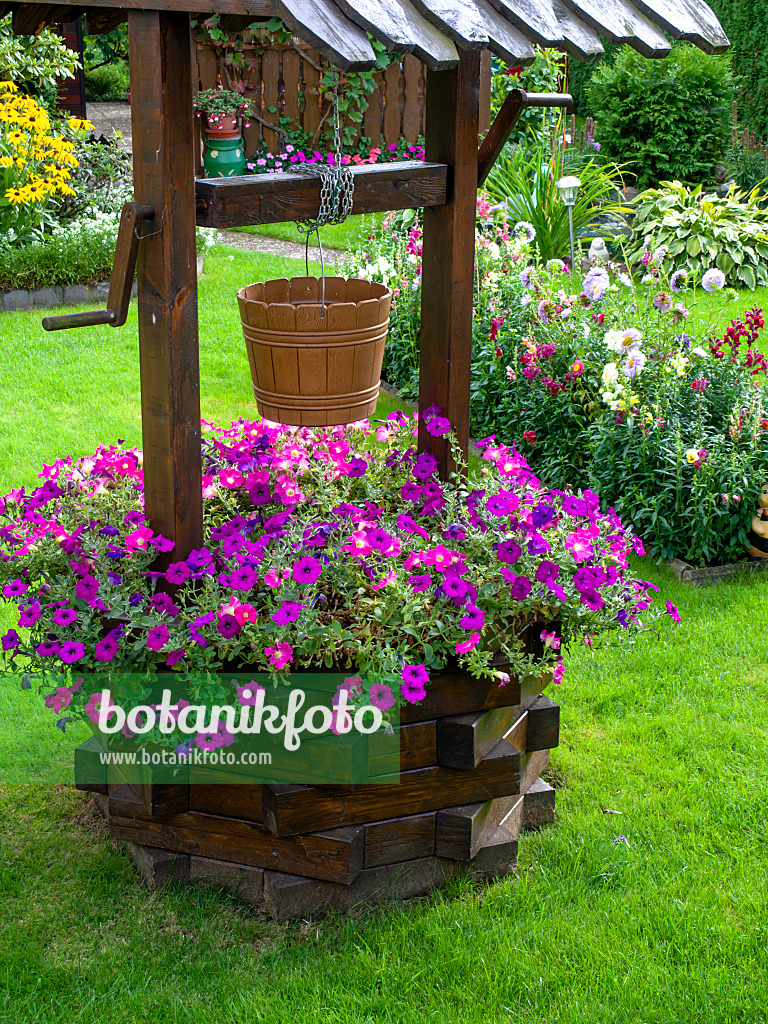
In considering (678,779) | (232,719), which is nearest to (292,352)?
(232,719)

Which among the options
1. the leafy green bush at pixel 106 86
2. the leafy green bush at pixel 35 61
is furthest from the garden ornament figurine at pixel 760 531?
the leafy green bush at pixel 106 86

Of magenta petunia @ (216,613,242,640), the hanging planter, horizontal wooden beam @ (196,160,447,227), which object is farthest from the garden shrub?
magenta petunia @ (216,613,242,640)

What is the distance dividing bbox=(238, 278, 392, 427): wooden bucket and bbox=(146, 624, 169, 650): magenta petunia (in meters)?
0.66

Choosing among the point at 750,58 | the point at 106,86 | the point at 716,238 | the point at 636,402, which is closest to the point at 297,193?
the point at 636,402

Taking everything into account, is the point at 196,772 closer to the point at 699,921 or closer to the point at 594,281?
the point at 699,921

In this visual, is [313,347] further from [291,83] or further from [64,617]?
[291,83]

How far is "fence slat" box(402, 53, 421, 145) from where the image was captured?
36.5ft

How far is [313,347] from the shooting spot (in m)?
2.54

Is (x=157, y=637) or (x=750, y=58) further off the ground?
(x=750, y=58)

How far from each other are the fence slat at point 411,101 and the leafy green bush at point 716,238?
3742 mm

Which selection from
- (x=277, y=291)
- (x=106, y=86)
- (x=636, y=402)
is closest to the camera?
(x=277, y=291)

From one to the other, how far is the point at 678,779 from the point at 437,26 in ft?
6.94

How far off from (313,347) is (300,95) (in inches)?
378

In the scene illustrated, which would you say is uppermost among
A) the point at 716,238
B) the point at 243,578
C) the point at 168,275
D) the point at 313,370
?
the point at 168,275
